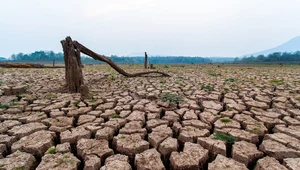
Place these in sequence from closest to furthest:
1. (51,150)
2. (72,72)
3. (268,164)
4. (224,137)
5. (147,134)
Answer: (268,164) < (51,150) < (224,137) < (147,134) < (72,72)

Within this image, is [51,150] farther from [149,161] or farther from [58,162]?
[149,161]

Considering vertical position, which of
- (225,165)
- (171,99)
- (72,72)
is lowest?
(225,165)

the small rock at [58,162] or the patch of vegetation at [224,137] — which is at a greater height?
the patch of vegetation at [224,137]

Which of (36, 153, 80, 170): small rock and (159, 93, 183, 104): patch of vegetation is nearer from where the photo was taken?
(36, 153, 80, 170): small rock

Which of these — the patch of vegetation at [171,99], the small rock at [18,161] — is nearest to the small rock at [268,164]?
the patch of vegetation at [171,99]

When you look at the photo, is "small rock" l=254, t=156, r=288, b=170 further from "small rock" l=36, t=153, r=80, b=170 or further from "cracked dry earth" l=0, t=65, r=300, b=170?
"small rock" l=36, t=153, r=80, b=170

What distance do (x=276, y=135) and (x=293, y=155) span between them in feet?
1.32

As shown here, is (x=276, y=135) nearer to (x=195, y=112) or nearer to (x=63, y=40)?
(x=195, y=112)

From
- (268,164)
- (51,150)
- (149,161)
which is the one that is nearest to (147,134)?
(149,161)

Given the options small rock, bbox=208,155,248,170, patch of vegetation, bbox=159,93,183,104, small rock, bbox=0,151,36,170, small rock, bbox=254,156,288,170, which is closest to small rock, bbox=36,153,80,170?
small rock, bbox=0,151,36,170

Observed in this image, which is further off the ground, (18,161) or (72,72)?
(72,72)

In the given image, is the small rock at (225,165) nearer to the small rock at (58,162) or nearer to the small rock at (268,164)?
the small rock at (268,164)

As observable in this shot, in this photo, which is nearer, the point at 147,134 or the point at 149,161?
the point at 149,161

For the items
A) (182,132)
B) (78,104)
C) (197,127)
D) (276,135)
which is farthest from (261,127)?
(78,104)
